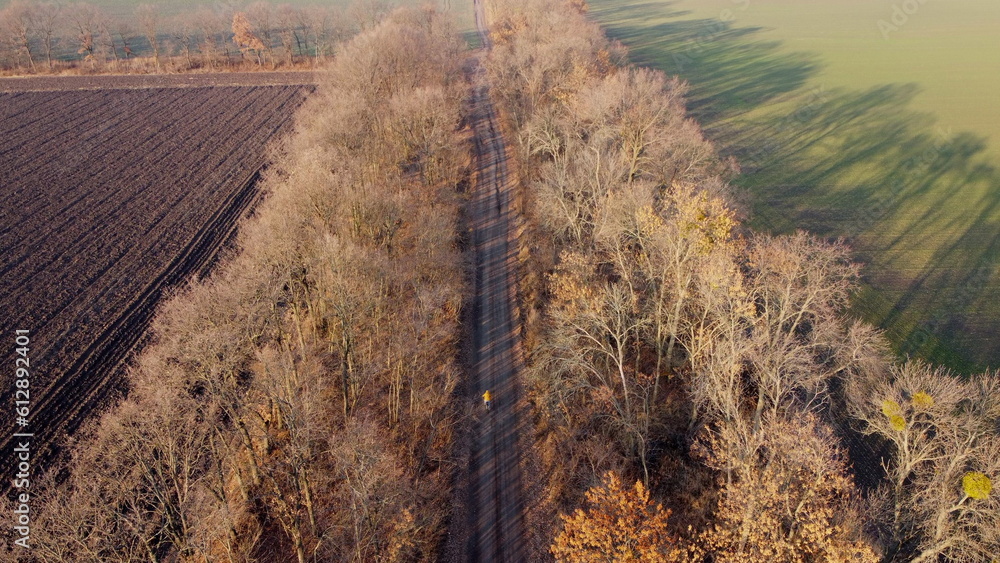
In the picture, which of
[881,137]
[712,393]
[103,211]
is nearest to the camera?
[712,393]

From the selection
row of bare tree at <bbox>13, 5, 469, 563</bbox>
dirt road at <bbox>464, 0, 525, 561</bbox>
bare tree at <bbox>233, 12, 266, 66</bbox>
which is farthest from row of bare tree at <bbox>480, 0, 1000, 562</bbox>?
bare tree at <bbox>233, 12, 266, 66</bbox>

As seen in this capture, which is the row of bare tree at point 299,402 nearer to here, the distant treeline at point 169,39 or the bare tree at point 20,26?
the distant treeline at point 169,39

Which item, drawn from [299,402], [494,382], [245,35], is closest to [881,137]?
[494,382]

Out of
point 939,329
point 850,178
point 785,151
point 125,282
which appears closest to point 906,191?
point 850,178

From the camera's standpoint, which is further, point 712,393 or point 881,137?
point 881,137

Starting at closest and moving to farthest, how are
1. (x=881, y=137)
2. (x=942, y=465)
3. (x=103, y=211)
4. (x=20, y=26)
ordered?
(x=942, y=465), (x=103, y=211), (x=881, y=137), (x=20, y=26)

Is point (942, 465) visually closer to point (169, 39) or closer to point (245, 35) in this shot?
point (245, 35)

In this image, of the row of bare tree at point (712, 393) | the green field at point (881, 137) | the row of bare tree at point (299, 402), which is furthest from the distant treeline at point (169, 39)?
the row of bare tree at point (712, 393)

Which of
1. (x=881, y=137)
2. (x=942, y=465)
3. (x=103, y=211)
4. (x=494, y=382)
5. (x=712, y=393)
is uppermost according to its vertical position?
(x=103, y=211)
